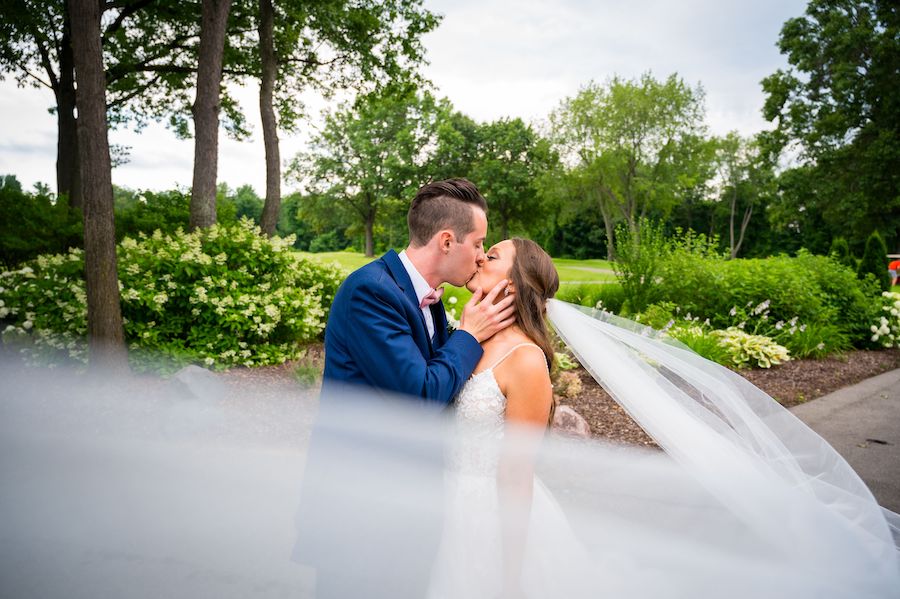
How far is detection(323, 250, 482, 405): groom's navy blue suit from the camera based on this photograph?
197 cm

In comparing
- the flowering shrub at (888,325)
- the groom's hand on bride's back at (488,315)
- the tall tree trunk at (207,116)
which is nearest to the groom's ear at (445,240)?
the groom's hand on bride's back at (488,315)

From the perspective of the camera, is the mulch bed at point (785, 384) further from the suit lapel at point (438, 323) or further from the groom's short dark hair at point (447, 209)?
the groom's short dark hair at point (447, 209)

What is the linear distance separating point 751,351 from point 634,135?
97.7ft

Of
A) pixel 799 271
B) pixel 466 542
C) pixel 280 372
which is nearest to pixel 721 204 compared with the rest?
pixel 799 271

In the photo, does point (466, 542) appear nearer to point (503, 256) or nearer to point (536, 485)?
point (536, 485)

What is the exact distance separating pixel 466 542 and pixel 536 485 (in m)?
0.53

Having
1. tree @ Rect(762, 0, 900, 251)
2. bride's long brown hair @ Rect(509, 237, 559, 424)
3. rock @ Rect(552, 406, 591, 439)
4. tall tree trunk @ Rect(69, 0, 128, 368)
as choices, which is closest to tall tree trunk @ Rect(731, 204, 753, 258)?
tree @ Rect(762, 0, 900, 251)

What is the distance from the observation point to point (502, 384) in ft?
7.66

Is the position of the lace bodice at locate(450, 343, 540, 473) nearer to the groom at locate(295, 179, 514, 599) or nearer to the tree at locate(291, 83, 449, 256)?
the groom at locate(295, 179, 514, 599)

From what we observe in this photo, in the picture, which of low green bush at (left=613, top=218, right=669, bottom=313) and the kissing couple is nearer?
the kissing couple

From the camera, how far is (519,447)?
222cm

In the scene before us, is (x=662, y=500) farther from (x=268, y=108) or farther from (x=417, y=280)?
(x=268, y=108)

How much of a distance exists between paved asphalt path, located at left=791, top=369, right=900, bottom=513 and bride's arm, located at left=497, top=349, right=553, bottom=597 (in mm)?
3702

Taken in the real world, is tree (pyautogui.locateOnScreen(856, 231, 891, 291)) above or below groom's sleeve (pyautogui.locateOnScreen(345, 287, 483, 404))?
above
